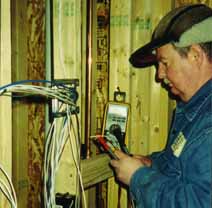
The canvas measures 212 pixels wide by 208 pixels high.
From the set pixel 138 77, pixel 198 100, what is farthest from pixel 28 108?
pixel 198 100

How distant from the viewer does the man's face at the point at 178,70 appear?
144 centimetres

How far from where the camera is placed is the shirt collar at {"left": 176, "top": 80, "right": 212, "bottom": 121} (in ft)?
4.56

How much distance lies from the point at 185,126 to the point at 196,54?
0.89ft

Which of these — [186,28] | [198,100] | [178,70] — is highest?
[186,28]

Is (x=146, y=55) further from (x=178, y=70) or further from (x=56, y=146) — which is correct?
(x=56, y=146)

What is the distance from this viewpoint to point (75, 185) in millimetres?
1211

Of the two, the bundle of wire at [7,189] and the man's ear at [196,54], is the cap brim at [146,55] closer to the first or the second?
the man's ear at [196,54]

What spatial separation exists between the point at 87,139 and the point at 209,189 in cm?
59

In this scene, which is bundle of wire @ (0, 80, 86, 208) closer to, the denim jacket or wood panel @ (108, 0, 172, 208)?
the denim jacket

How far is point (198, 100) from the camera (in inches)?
55.5

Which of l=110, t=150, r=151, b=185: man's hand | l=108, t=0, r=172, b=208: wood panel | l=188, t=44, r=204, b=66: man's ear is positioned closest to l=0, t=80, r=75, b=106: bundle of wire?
l=110, t=150, r=151, b=185: man's hand

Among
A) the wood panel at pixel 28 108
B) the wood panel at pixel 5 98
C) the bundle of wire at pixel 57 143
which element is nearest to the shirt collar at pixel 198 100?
the bundle of wire at pixel 57 143

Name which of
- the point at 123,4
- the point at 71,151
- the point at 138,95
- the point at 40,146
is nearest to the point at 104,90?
the point at 138,95

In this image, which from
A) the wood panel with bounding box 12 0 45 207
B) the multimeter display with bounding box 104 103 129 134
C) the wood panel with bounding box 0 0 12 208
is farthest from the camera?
the wood panel with bounding box 12 0 45 207
